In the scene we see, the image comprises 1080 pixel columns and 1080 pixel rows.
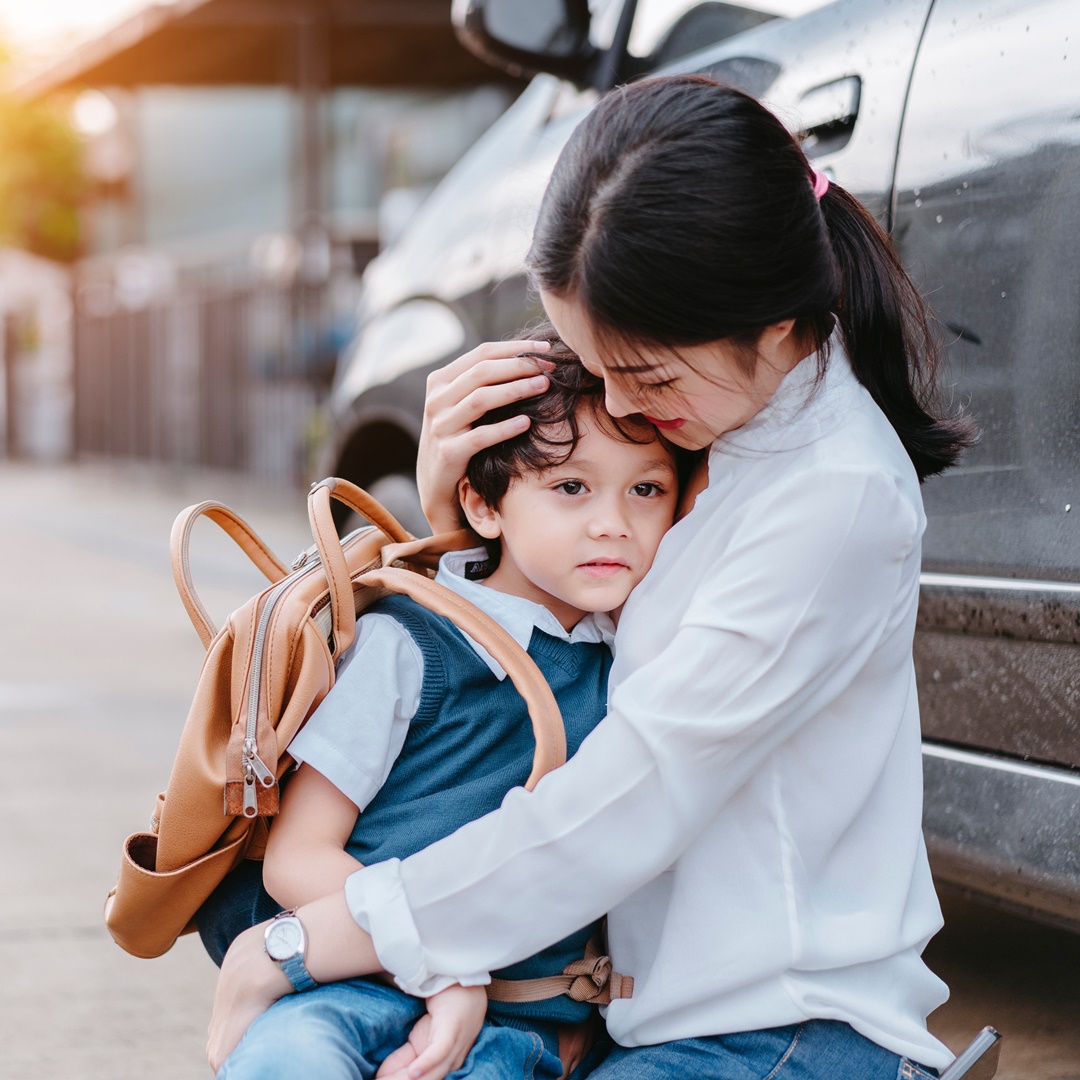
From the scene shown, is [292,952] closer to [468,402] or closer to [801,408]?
[468,402]

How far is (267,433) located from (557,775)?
33.6 feet

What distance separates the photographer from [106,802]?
3.68 meters

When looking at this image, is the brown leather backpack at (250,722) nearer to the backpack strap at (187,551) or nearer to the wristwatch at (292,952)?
the backpack strap at (187,551)

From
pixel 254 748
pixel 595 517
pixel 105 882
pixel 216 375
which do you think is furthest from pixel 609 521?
pixel 216 375

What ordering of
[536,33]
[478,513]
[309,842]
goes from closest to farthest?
[309,842], [478,513], [536,33]

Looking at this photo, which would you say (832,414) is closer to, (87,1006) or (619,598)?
(619,598)

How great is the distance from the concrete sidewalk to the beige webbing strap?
1.01 metres

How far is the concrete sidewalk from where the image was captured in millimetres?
2377

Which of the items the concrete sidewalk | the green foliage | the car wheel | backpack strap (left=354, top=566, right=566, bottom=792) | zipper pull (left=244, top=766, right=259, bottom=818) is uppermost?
backpack strap (left=354, top=566, right=566, bottom=792)

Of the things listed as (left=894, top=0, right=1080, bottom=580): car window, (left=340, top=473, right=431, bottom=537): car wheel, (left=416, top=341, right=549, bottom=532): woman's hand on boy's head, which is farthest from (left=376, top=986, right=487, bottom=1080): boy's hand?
(left=340, top=473, right=431, bottom=537): car wheel

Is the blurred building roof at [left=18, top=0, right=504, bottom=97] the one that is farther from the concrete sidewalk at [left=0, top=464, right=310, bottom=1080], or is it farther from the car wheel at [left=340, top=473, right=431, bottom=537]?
the car wheel at [left=340, top=473, right=431, bottom=537]

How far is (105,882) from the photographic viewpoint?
310cm

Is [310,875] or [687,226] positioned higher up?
[687,226]

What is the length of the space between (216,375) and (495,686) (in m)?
10.8
